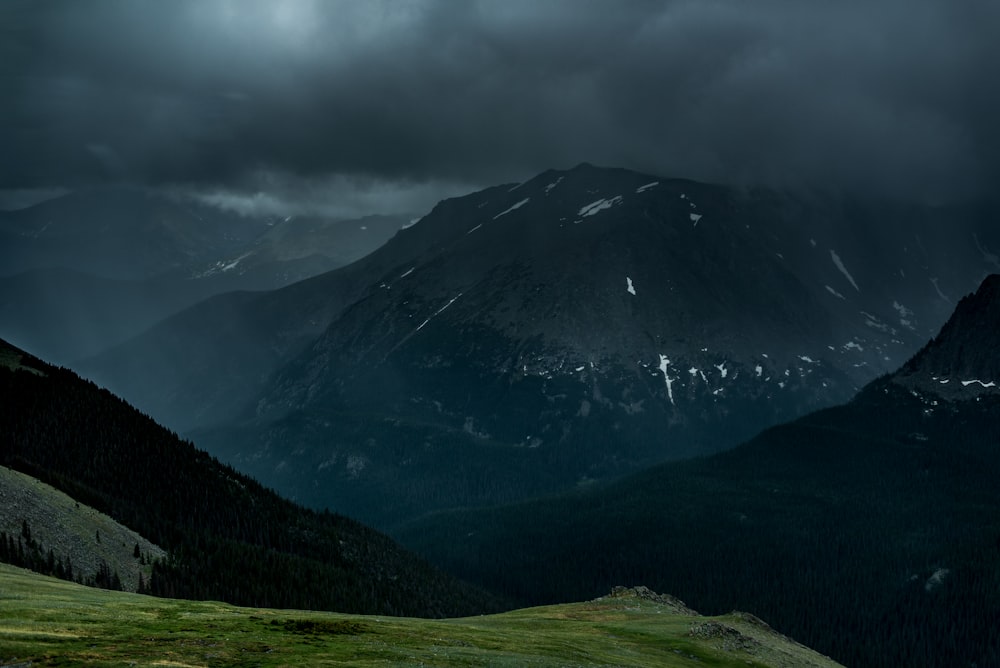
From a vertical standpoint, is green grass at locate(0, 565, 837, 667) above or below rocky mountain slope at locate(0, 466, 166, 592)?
below

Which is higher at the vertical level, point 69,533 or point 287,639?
point 69,533

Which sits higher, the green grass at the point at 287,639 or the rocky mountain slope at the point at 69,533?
the rocky mountain slope at the point at 69,533

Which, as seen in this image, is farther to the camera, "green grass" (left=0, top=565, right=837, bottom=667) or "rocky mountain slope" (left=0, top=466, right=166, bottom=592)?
"rocky mountain slope" (left=0, top=466, right=166, bottom=592)

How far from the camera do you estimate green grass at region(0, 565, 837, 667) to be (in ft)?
240

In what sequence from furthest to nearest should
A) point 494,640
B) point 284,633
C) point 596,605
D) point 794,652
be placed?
1. point 596,605
2. point 794,652
3. point 494,640
4. point 284,633

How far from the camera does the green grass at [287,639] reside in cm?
7306

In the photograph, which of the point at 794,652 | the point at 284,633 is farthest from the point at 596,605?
the point at 284,633

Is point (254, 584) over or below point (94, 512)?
below

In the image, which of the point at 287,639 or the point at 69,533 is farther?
the point at 69,533

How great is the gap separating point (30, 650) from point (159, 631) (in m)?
13.9

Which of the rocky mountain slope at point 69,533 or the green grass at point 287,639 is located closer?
the green grass at point 287,639

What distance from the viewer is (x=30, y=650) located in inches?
2702

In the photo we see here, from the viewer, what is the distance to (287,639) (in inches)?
3337

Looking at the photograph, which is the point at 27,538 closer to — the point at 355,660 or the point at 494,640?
the point at 494,640
